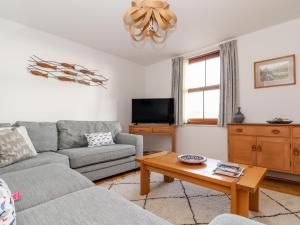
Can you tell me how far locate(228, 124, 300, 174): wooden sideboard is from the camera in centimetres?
213

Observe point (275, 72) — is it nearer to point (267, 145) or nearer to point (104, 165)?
point (267, 145)

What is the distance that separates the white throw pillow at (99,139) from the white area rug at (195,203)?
71 centimetres

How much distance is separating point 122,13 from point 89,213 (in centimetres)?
239

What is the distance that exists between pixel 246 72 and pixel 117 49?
2.48 meters

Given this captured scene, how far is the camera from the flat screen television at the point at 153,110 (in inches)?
147

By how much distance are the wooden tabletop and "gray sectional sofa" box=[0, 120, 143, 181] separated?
2.43 ft

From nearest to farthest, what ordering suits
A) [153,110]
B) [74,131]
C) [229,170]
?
[229,170], [74,131], [153,110]

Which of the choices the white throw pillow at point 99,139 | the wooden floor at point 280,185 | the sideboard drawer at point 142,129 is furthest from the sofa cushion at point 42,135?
the sideboard drawer at point 142,129

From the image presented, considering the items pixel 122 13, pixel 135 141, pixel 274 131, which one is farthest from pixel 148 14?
pixel 274 131


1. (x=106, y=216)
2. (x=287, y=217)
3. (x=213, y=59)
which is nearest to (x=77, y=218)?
(x=106, y=216)

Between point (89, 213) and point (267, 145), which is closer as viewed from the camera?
point (89, 213)

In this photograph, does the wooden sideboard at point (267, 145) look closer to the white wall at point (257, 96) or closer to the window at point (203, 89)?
the white wall at point (257, 96)

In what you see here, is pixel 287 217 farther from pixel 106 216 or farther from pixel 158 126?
pixel 158 126

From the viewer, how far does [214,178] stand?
53.8 inches
